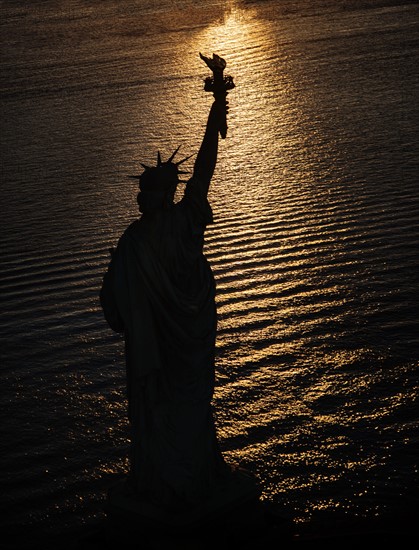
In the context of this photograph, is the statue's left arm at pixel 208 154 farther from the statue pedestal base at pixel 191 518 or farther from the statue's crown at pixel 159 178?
the statue pedestal base at pixel 191 518

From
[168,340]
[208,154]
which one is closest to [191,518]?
[168,340]

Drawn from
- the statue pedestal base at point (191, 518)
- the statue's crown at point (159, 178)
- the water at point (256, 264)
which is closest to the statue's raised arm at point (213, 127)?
the statue's crown at point (159, 178)

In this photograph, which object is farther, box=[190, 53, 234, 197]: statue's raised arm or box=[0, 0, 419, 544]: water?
box=[0, 0, 419, 544]: water

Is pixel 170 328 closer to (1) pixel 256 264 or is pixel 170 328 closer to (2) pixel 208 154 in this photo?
(2) pixel 208 154

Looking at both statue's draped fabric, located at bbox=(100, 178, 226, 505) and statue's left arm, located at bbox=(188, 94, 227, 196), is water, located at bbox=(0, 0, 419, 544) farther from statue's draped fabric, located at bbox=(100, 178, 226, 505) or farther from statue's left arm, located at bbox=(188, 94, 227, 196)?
statue's left arm, located at bbox=(188, 94, 227, 196)

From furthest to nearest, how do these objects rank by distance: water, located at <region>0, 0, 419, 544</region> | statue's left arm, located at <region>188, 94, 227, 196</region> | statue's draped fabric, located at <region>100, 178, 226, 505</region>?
water, located at <region>0, 0, 419, 544</region> → statue's left arm, located at <region>188, 94, 227, 196</region> → statue's draped fabric, located at <region>100, 178, 226, 505</region>

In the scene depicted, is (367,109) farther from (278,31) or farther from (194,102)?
(278,31)

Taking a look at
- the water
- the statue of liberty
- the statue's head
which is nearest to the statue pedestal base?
the statue of liberty
